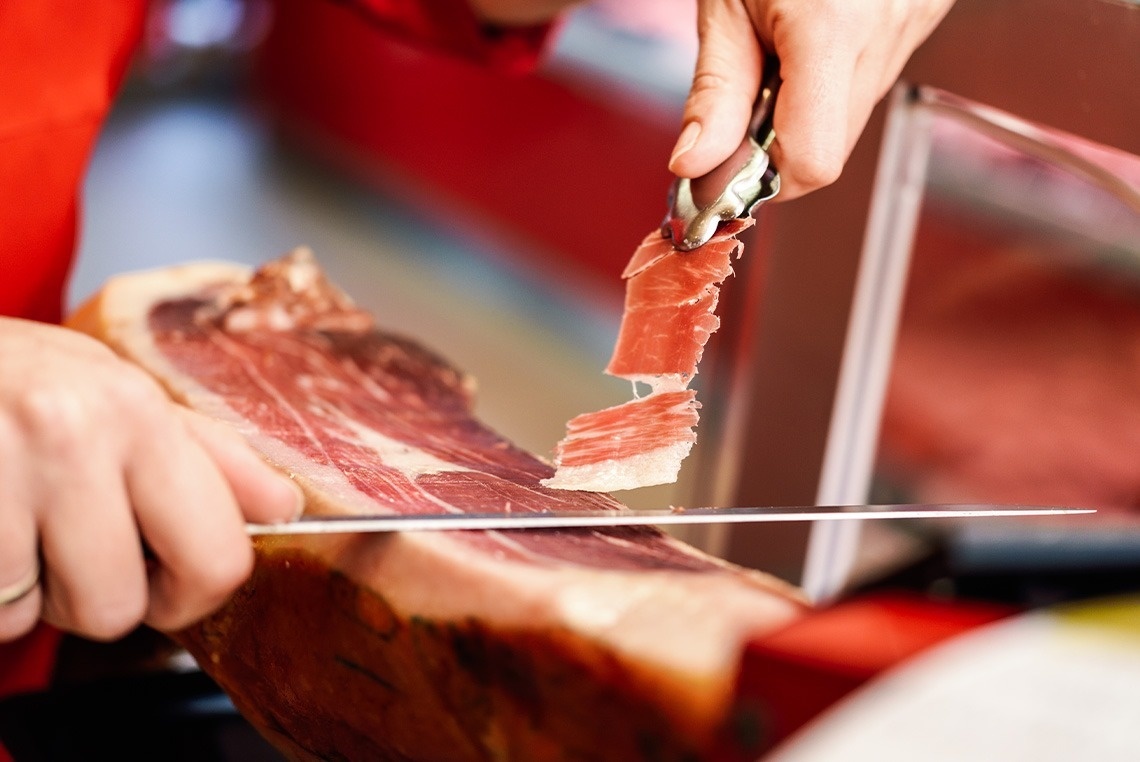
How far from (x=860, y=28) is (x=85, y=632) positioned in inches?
33.2

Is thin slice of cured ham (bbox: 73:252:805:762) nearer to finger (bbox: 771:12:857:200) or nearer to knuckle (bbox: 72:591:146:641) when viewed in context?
knuckle (bbox: 72:591:146:641)

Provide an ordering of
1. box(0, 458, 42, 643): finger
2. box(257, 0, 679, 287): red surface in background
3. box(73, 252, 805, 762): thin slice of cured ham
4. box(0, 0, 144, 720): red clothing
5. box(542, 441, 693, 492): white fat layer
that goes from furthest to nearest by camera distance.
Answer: box(257, 0, 679, 287): red surface in background
box(0, 0, 144, 720): red clothing
box(542, 441, 693, 492): white fat layer
box(73, 252, 805, 762): thin slice of cured ham
box(0, 458, 42, 643): finger

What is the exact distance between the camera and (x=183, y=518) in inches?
26.6

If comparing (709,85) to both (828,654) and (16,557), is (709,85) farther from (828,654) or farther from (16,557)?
(16,557)

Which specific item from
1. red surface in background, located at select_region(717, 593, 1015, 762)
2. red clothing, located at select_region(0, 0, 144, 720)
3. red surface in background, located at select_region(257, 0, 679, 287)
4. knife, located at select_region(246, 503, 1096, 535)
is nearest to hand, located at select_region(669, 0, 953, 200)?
knife, located at select_region(246, 503, 1096, 535)

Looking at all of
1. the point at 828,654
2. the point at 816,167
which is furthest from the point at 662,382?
the point at 828,654

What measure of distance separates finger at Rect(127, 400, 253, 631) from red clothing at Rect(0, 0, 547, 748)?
27.7 inches

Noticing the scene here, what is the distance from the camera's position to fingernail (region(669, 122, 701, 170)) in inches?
39.8

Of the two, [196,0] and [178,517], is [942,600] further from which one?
[196,0]

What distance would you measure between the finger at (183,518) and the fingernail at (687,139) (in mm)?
520

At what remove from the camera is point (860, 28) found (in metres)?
1.05

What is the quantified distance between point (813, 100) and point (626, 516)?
0.43m

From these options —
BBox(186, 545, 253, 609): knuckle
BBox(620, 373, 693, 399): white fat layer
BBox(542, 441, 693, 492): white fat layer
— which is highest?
BBox(620, 373, 693, 399): white fat layer

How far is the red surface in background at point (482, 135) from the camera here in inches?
141
